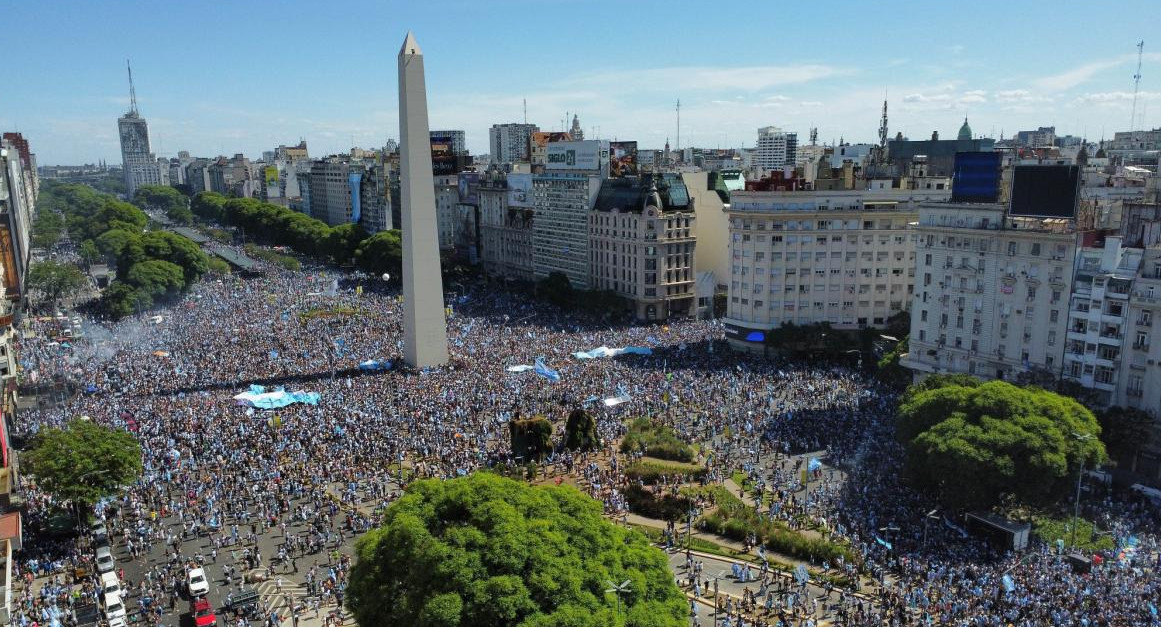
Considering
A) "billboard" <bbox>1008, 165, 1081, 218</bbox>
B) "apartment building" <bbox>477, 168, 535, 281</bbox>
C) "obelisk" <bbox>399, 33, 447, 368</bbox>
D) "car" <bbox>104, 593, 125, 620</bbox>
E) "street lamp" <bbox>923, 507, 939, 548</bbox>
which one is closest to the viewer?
"car" <bbox>104, 593, 125, 620</bbox>

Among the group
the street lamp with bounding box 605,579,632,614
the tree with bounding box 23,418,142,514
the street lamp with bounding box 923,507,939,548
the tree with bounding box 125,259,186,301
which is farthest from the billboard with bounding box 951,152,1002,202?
the tree with bounding box 125,259,186,301

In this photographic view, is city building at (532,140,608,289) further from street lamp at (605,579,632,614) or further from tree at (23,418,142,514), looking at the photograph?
street lamp at (605,579,632,614)

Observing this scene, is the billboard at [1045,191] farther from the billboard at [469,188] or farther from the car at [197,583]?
the billboard at [469,188]

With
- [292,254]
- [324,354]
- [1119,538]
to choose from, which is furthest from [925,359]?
[292,254]

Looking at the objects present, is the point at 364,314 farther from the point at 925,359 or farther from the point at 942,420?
the point at 942,420

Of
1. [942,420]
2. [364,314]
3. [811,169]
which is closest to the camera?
[942,420]

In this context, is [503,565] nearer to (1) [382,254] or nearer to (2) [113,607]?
(2) [113,607]

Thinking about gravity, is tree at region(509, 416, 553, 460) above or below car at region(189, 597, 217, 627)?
above
